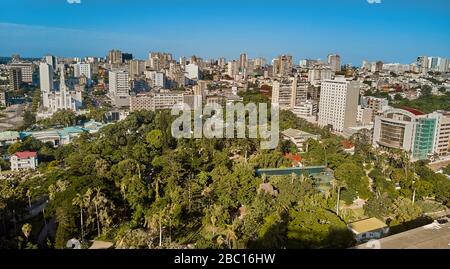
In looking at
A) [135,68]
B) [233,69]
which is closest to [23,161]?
[135,68]

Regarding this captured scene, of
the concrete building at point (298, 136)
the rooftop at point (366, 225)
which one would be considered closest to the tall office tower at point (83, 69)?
the concrete building at point (298, 136)

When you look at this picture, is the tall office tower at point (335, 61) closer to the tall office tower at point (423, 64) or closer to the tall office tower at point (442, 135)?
the tall office tower at point (423, 64)

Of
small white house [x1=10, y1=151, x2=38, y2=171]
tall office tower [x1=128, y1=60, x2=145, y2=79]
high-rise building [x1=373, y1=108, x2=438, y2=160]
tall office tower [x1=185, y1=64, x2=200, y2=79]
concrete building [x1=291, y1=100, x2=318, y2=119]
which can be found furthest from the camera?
tall office tower [x1=185, y1=64, x2=200, y2=79]

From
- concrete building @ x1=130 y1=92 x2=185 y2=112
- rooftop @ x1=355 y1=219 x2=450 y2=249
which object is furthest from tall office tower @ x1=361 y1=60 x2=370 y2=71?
rooftop @ x1=355 y1=219 x2=450 y2=249

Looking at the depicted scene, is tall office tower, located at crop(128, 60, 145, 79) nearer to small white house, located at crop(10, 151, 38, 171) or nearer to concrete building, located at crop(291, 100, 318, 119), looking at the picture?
concrete building, located at crop(291, 100, 318, 119)

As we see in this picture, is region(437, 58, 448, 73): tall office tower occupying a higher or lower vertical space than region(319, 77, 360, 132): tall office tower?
higher
